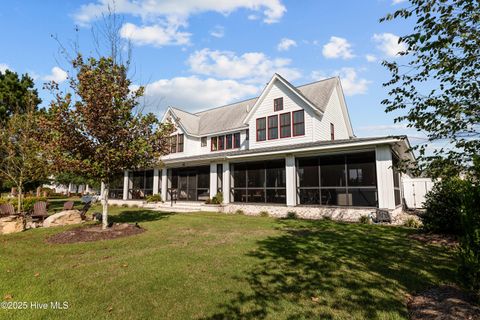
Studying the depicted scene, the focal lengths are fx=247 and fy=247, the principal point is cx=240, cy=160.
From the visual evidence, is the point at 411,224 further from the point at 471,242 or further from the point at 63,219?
the point at 63,219

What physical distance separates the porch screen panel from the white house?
0.07 m

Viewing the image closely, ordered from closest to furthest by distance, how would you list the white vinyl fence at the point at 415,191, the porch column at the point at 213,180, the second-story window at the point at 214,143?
the white vinyl fence at the point at 415,191 → the porch column at the point at 213,180 → the second-story window at the point at 214,143

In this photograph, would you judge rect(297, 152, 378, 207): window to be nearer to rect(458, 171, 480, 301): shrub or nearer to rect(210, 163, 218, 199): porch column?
rect(210, 163, 218, 199): porch column

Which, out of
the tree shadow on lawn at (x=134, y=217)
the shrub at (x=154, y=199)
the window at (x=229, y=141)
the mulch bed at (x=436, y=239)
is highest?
the window at (x=229, y=141)

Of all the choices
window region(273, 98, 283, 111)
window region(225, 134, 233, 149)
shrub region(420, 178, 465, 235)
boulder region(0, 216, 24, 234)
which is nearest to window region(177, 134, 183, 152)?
window region(225, 134, 233, 149)

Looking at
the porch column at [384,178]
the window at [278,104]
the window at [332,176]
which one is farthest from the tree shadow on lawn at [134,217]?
the porch column at [384,178]

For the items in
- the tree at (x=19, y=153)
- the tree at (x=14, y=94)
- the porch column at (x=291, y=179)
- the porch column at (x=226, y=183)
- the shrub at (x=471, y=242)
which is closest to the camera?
the shrub at (x=471, y=242)

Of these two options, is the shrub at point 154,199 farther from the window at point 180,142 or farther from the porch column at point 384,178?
the porch column at point 384,178

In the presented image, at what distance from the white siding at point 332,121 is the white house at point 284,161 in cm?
8

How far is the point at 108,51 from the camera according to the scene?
504 inches

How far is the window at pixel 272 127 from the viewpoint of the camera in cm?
1989

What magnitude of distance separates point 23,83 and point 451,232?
31109 mm

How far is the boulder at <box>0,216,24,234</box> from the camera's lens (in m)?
11.0

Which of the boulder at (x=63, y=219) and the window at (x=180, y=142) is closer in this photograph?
the boulder at (x=63, y=219)
